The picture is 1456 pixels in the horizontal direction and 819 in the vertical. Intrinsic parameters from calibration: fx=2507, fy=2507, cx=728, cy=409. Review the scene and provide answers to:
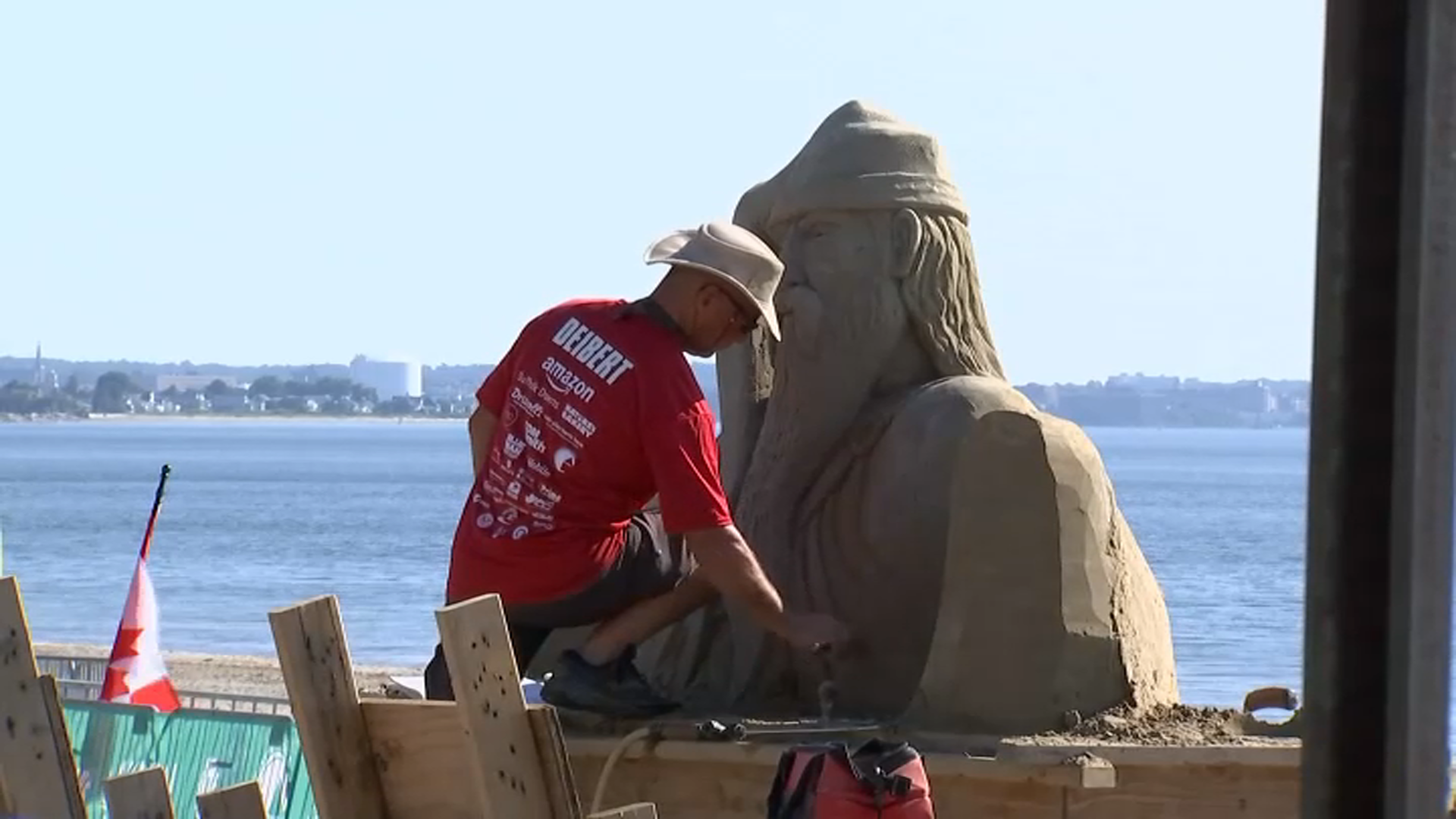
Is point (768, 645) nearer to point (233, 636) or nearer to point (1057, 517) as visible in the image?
point (1057, 517)

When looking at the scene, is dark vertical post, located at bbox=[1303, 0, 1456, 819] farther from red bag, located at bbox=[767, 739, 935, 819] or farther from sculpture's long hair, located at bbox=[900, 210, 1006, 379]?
sculpture's long hair, located at bbox=[900, 210, 1006, 379]

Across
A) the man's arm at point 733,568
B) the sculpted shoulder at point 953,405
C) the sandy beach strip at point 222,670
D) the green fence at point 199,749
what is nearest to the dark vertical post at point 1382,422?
the man's arm at point 733,568

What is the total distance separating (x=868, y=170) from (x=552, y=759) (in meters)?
3.09

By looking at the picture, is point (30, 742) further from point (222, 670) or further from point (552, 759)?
point (222, 670)

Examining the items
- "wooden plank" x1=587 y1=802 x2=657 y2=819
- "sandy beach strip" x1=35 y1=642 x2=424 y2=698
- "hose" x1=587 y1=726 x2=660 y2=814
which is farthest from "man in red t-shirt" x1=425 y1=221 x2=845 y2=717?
"sandy beach strip" x1=35 y1=642 x2=424 y2=698

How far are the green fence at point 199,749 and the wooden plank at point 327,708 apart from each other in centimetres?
539

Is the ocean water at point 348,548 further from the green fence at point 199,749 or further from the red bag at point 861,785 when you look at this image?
the green fence at point 199,749

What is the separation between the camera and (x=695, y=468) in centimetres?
499

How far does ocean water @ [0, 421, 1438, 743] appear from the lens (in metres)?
28.7

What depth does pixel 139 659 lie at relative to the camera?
10.6 metres

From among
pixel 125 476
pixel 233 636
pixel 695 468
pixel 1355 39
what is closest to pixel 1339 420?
pixel 1355 39

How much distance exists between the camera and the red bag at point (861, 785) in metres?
3.44

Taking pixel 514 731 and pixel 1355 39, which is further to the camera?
pixel 514 731

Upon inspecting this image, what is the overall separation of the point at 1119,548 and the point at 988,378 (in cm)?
53
